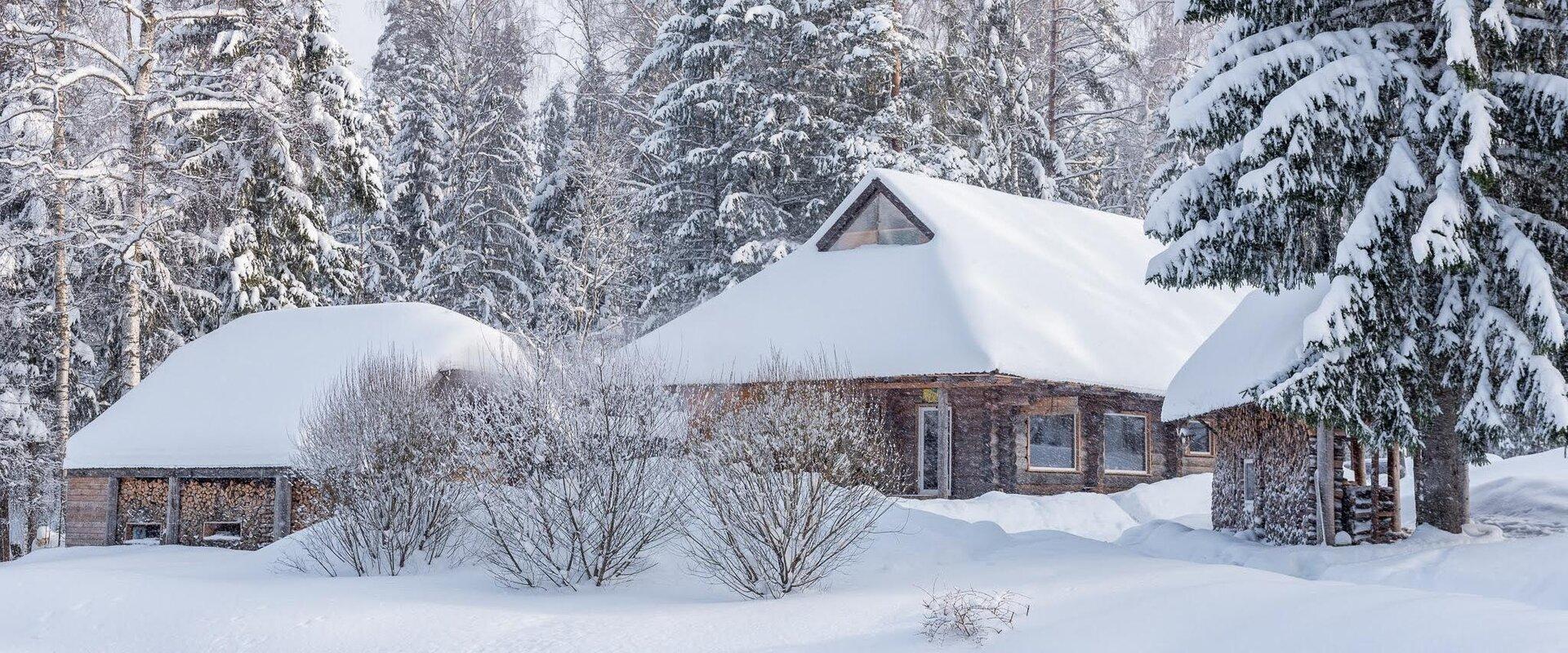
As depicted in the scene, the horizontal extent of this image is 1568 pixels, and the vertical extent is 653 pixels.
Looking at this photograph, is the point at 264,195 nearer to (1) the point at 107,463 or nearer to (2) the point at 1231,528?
(1) the point at 107,463

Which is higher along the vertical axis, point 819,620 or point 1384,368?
point 1384,368

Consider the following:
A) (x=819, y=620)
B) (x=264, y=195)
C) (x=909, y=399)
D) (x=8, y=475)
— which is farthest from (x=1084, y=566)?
(x=8, y=475)

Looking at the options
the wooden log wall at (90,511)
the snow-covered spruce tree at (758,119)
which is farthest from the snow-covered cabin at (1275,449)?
the wooden log wall at (90,511)

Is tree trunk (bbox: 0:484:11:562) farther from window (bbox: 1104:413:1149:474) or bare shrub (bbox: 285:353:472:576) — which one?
window (bbox: 1104:413:1149:474)

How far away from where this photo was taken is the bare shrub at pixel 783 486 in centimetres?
1297

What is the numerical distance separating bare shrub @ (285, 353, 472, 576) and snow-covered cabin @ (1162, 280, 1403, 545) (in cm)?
873

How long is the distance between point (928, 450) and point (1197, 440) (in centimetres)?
618

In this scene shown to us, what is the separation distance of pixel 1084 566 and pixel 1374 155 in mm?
4838

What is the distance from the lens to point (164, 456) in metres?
22.4

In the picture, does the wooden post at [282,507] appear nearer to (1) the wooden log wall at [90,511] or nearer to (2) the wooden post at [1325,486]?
(1) the wooden log wall at [90,511]

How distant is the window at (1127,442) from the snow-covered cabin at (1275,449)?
A: 22.1 ft

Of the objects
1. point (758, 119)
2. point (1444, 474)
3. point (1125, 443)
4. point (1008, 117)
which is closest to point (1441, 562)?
point (1444, 474)

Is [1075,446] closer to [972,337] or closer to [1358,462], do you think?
[972,337]

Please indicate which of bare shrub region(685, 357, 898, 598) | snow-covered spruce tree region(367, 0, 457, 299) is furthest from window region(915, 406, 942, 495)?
snow-covered spruce tree region(367, 0, 457, 299)
